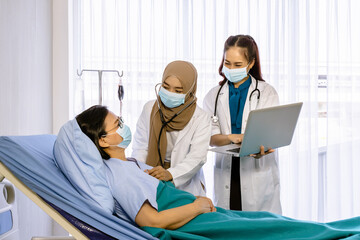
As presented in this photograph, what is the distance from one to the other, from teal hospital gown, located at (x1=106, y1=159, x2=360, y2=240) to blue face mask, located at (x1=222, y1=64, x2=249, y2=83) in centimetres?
86

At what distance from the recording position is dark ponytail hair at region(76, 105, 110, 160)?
1.65m

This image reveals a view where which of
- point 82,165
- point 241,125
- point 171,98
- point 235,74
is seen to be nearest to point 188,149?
point 171,98

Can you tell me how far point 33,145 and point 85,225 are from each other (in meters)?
0.37

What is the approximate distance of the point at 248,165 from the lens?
2.28 metres

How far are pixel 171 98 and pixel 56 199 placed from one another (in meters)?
0.81

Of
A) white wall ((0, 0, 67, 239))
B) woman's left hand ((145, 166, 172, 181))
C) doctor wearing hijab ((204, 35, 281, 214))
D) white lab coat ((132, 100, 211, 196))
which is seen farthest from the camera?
doctor wearing hijab ((204, 35, 281, 214))

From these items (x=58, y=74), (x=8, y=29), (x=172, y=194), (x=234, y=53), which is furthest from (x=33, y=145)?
(x=58, y=74)

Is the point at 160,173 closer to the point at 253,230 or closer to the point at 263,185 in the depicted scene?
the point at 253,230

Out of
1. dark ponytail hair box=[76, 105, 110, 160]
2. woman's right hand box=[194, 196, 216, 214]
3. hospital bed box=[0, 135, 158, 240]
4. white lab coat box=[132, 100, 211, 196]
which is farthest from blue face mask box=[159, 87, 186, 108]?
hospital bed box=[0, 135, 158, 240]

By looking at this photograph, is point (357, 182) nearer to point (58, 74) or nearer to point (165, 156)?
point (165, 156)

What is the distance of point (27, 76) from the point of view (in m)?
2.46

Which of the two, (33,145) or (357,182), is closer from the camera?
(33,145)

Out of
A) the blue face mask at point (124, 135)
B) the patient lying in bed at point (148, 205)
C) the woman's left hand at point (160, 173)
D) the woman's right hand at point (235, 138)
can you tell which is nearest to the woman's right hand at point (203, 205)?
the patient lying in bed at point (148, 205)

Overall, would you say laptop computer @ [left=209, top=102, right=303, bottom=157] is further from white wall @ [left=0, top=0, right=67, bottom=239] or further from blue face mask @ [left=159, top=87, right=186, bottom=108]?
white wall @ [left=0, top=0, right=67, bottom=239]
